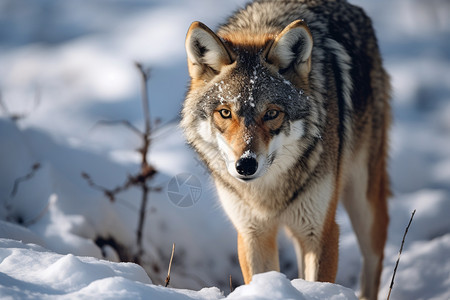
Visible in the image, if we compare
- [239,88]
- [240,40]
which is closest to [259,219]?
[239,88]

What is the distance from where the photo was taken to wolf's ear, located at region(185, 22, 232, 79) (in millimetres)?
2510

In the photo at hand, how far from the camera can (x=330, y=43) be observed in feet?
10.2

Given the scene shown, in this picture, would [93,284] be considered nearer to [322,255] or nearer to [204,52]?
[204,52]

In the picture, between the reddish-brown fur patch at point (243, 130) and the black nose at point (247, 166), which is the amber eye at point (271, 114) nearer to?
the reddish-brown fur patch at point (243, 130)

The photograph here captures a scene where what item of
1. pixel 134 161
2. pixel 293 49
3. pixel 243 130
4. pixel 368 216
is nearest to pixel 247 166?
pixel 243 130

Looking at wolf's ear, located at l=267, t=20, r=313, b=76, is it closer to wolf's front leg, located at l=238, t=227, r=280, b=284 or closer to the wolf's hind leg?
wolf's front leg, located at l=238, t=227, r=280, b=284

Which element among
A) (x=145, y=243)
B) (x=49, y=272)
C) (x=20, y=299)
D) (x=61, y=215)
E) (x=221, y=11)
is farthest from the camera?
(x=221, y=11)

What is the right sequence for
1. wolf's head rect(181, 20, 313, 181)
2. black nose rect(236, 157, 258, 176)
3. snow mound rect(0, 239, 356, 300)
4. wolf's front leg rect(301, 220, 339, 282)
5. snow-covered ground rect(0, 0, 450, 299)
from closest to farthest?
snow mound rect(0, 239, 356, 300) → snow-covered ground rect(0, 0, 450, 299) → black nose rect(236, 157, 258, 176) → wolf's head rect(181, 20, 313, 181) → wolf's front leg rect(301, 220, 339, 282)

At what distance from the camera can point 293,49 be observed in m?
2.61

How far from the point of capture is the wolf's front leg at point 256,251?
292cm

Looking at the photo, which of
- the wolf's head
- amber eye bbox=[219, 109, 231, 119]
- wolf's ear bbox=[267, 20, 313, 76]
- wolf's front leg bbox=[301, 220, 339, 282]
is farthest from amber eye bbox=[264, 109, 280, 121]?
wolf's front leg bbox=[301, 220, 339, 282]

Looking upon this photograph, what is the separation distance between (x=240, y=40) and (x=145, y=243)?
1.96 m

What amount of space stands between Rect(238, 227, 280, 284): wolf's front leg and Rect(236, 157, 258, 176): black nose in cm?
70

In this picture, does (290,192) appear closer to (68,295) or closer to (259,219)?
(259,219)
